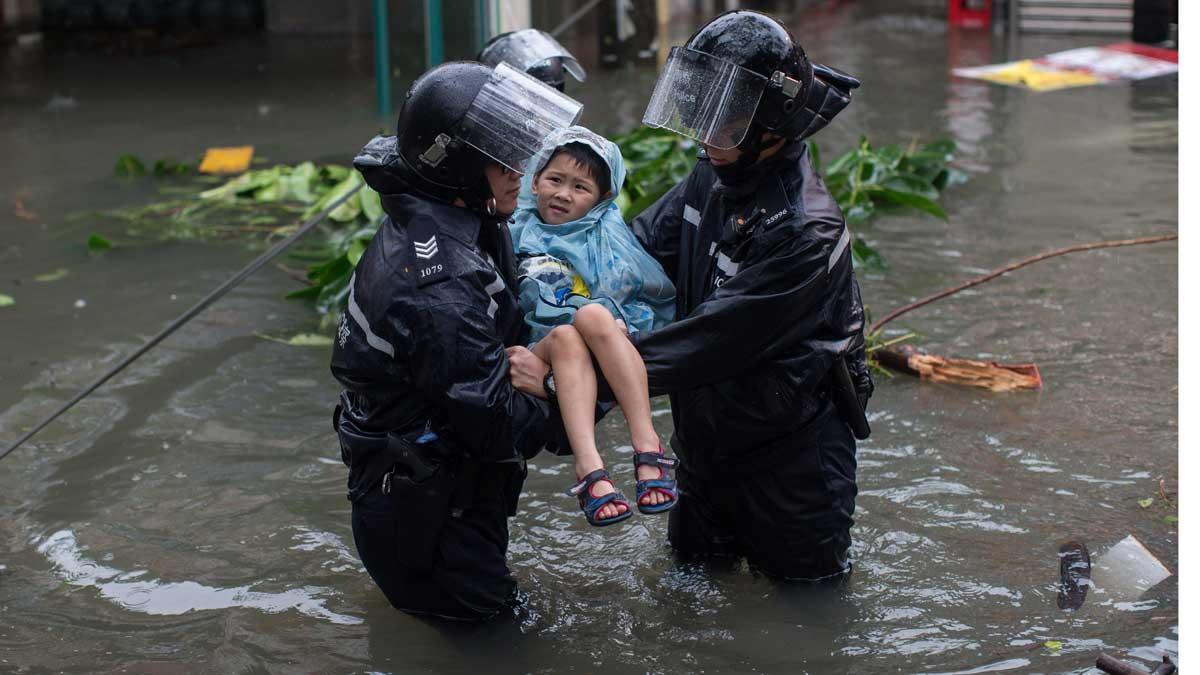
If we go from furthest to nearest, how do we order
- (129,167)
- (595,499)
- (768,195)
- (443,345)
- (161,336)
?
(129,167) → (161,336) → (768,195) → (595,499) → (443,345)

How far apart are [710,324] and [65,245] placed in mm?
6211

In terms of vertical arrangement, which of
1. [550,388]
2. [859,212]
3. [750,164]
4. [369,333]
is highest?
[750,164]

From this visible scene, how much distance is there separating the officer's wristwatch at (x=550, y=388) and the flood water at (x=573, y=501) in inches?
31.7

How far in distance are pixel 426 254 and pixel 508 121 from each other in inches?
15.8

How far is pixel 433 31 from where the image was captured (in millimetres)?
13102

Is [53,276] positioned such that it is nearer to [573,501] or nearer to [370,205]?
[370,205]

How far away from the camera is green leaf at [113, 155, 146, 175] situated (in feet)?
35.0

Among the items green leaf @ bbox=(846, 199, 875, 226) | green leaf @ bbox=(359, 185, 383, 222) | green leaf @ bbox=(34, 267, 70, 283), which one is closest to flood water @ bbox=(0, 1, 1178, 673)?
green leaf @ bbox=(34, 267, 70, 283)

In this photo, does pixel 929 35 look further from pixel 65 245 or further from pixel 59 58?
pixel 65 245

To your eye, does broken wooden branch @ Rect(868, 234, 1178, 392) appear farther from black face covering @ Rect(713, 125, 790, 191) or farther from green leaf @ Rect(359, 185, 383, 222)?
green leaf @ Rect(359, 185, 383, 222)

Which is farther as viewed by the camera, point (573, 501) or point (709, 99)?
point (573, 501)

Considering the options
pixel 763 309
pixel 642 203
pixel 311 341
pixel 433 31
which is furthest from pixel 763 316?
pixel 433 31

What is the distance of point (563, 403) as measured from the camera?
3.75 meters
